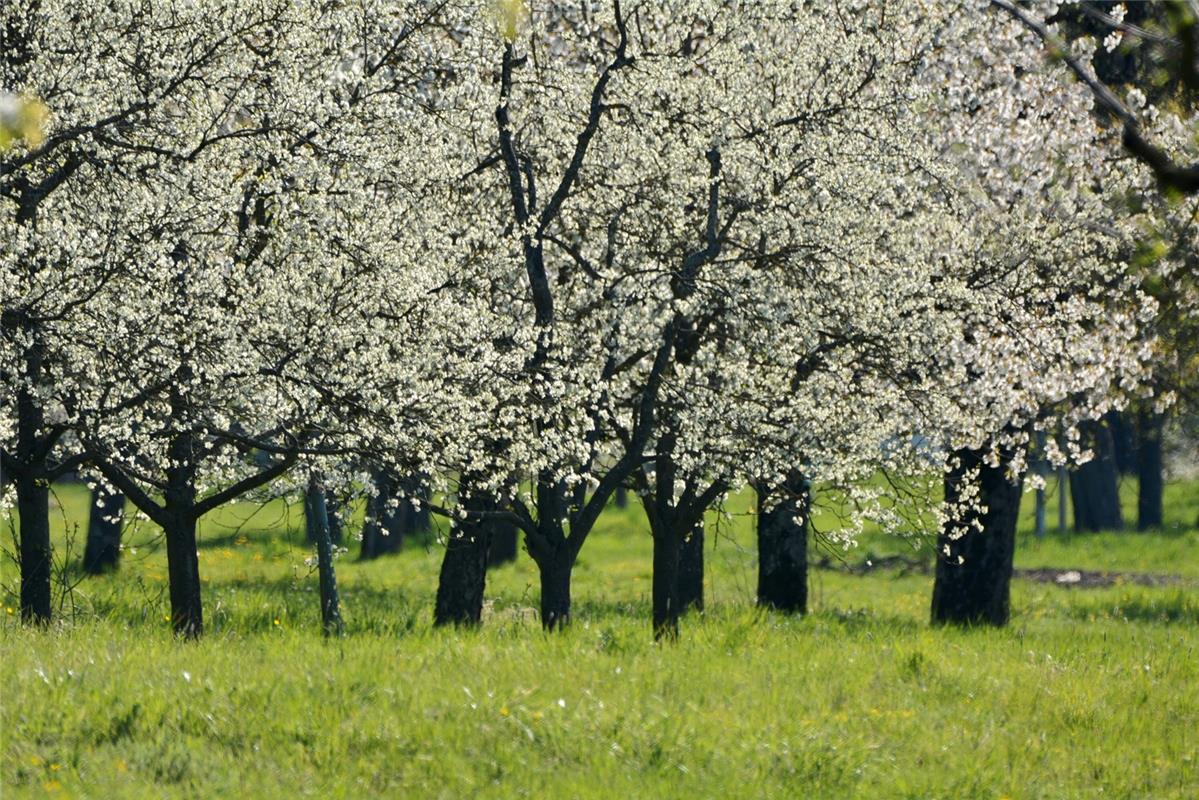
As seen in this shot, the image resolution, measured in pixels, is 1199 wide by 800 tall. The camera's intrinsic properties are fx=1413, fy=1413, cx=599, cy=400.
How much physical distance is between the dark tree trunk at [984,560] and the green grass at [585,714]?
4.48 m

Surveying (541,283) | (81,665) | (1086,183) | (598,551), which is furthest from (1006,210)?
(598,551)

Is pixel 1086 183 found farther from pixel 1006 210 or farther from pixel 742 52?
pixel 742 52

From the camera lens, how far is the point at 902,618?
65.4ft

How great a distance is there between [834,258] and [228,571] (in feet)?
54.5

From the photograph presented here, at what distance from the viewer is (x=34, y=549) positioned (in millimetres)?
13445

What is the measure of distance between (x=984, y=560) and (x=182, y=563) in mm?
10212

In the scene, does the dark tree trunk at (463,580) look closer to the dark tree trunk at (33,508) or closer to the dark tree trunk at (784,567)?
the dark tree trunk at (33,508)

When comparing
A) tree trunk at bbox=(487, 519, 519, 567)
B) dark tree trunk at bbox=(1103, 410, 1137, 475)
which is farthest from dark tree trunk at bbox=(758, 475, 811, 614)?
dark tree trunk at bbox=(1103, 410, 1137, 475)

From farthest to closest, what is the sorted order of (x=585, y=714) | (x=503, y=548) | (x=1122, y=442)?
(x=1122, y=442), (x=503, y=548), (x=585, y=714)

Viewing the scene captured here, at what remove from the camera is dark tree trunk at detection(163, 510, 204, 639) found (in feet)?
42.9

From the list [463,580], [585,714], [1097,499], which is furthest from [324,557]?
[1097,499]

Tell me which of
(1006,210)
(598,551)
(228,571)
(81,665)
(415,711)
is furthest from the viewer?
(598,551)

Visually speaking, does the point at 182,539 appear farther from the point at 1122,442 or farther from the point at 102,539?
the point at 1122,442

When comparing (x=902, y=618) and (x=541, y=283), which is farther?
(x=902, y=618)
